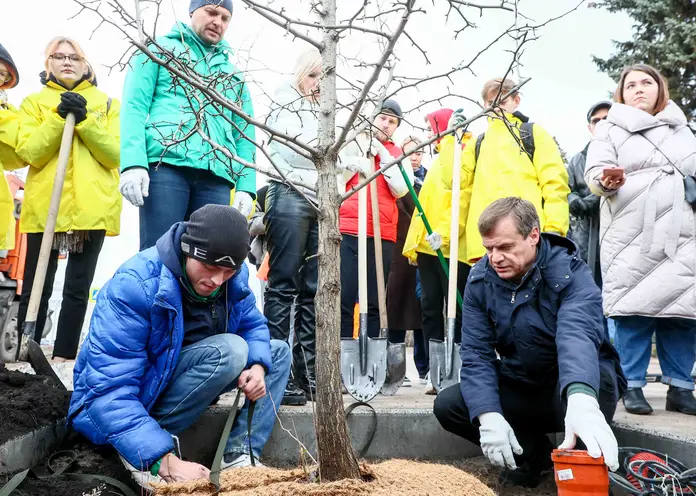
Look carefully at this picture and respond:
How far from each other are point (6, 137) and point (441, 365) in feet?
9.86

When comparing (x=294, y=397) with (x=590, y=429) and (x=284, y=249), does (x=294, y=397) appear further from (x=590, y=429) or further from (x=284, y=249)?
(x=590, y=429)

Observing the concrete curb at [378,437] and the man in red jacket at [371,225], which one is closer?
the concrete curb at [378,437]

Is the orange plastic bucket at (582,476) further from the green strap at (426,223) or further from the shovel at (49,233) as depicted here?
the shovel at (49,233)

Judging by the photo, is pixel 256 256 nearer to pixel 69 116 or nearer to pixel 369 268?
pixel 369 268

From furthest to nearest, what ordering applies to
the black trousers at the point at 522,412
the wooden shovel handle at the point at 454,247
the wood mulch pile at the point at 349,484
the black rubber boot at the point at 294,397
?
the wooden shovel handle at the point at 454,247
the black rubber boot at the point at 294,397
the black trousers at the point at 522,412
the wood mulch pile at the point at 349,484

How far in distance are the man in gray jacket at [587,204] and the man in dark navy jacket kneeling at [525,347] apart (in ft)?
5.88

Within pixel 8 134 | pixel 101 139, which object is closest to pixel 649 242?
pixel 101 139

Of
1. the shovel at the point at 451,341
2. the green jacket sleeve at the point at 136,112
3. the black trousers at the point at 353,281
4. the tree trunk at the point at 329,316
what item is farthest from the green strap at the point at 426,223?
the tree trunk at the point at 329,316

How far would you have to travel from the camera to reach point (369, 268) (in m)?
4.57

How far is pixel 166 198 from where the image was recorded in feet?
10.0

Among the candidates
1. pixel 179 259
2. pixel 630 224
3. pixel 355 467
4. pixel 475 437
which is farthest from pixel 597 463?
pixel 630 224

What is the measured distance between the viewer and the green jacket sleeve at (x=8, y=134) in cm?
412

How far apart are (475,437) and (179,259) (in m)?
1.46

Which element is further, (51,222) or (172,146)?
(51,222)
